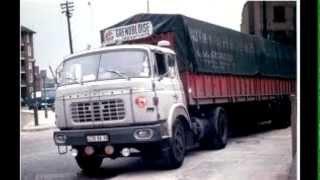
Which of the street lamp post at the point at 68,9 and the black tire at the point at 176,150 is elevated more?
the street lamp post at the point at 68,9

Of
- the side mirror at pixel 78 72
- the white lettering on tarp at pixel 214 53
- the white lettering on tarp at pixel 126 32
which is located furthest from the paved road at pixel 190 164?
the white lettering on tarp at pixel 126 32

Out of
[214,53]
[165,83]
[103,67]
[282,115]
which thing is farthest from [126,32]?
[282,115]

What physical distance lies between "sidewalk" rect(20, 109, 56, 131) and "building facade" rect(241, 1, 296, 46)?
3.24ft

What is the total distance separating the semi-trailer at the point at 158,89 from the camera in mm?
2668

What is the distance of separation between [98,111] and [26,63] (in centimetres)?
39

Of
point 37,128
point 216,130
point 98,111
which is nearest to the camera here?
point 37,128

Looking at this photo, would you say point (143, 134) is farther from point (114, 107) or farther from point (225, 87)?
point (225, 87)

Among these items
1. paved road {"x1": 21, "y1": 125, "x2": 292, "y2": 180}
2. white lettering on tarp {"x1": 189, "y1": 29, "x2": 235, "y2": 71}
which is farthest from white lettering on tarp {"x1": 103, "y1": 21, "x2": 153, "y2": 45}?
paved road {"x1": 21, "y1": 125, "x2": 292, "y2": 180}

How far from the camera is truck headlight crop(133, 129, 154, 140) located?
2661 mm

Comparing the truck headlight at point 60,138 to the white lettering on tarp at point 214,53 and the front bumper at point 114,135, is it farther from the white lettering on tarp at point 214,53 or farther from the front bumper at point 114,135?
the white lettering on tarp at point 214,53

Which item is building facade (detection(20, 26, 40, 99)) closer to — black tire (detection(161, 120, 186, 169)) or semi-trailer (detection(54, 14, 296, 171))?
semi-trailer (detection(54, 14, 296, 171))

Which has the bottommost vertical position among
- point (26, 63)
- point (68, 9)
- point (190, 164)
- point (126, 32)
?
point (190, 164)

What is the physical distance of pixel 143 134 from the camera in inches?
105

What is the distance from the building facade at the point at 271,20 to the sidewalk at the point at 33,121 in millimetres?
989
